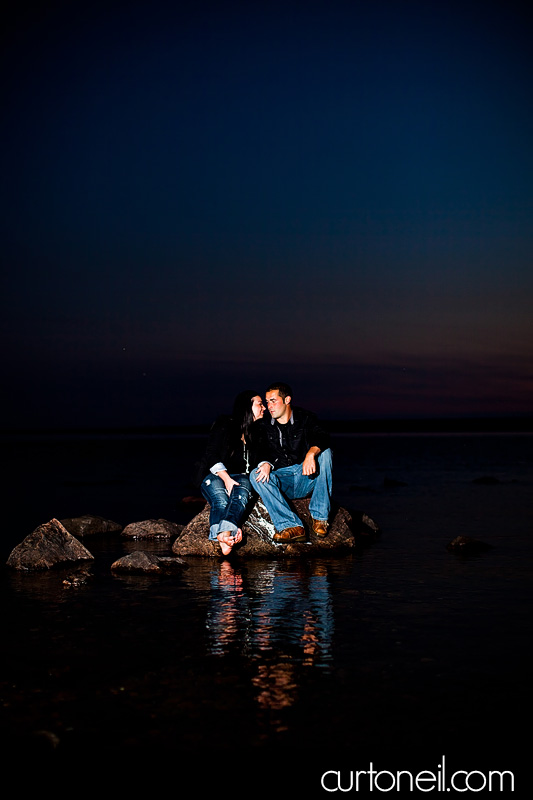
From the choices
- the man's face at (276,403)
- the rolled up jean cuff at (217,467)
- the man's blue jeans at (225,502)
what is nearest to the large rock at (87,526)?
the man's blue jeans at (225,502)

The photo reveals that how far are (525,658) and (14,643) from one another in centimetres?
437

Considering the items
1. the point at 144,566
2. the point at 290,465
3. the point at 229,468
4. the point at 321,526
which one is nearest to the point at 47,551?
the point at 144,566

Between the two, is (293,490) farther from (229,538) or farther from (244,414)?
(244,414)

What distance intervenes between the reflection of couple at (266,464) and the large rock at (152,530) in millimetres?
2889

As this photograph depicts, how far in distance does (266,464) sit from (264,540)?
1.30m

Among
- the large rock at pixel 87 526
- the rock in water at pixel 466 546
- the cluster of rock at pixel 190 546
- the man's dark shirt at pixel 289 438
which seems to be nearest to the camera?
the cluster of rock at pixel 190 546

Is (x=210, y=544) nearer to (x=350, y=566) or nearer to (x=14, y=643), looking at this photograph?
(x=350, y=566)

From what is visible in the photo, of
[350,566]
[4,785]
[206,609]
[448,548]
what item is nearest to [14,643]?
[206,609]

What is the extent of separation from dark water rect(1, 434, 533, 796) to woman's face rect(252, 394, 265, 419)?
2.21 metres

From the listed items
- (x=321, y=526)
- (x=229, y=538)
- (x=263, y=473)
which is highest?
(x=263, y=473)

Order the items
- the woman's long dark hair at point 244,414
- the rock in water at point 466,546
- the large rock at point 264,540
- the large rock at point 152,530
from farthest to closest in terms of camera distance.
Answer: the large rock at point 152,530 < the rock in water at point 466,546 < the large rock at point 264,540 < the woman's long dark hair at point 244,414

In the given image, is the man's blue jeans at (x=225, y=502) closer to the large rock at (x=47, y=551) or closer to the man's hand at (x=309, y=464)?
the man's hand at (x=309, y=464)

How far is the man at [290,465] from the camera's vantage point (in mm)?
11219

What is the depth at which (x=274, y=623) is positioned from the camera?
729 centimetres
